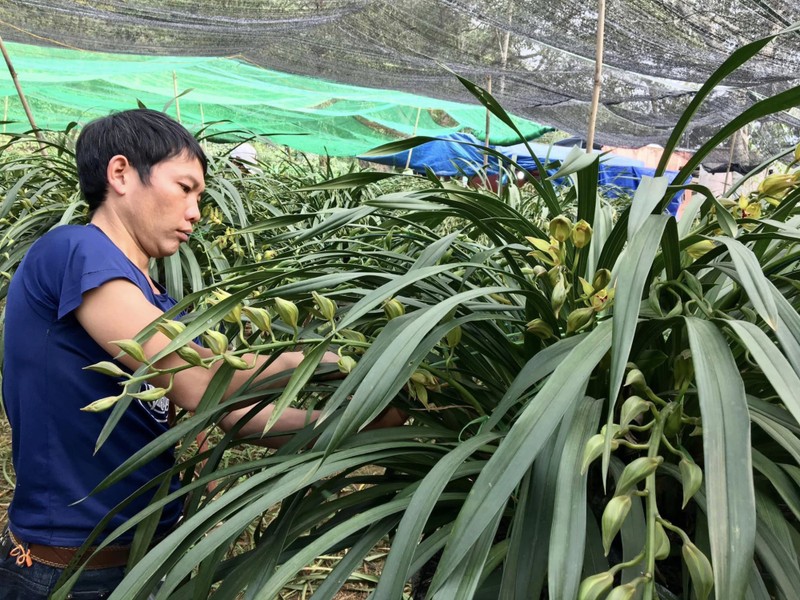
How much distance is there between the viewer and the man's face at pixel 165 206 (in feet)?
3.49

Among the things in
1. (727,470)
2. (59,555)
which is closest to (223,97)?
(59,555)

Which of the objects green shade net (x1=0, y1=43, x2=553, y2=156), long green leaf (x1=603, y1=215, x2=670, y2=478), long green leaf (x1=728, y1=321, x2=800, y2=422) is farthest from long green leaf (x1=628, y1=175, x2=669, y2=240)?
green shade net (x1=0, y1=43, x2=553, y2=156)

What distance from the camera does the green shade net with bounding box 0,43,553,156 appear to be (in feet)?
17.2

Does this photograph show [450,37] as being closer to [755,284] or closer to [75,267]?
[75,267]

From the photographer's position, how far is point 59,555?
3.32 feet

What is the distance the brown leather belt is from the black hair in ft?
1.90

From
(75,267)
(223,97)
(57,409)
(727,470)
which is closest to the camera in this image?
(727,470)

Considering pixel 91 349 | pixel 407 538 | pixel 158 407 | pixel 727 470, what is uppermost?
pixel 727 470

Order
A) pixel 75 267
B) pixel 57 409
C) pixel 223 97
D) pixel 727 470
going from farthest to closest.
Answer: pixel 223 97
pixel 57 409
pixel 75 267
pixel 727 470

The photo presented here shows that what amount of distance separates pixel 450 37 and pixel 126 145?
15.5 ft

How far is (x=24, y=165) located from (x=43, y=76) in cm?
→ 413

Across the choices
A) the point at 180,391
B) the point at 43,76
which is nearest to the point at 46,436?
the point at 180,391

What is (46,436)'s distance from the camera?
100 cm

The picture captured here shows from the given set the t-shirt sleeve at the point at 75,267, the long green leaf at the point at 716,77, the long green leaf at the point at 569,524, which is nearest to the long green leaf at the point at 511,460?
the long green leaf at the point at 569,524
